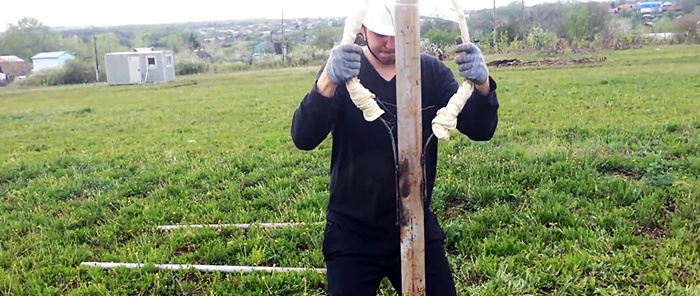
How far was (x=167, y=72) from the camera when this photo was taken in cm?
4388

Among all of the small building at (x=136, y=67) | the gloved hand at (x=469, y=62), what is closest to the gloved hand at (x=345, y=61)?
the gloved hand at (x=469, y=62)

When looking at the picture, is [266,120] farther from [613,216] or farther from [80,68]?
[80,68]

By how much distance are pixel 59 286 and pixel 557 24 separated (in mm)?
53161

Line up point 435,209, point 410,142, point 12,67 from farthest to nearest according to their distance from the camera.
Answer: point 12,67 < point 435,209 < point 410,142

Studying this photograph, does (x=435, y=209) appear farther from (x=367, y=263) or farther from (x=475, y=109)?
(x=475, y=109)

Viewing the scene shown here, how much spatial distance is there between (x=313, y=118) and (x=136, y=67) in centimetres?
4332

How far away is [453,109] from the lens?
2.23 metres

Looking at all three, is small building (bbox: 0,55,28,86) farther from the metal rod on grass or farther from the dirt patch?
the metal rod on grass

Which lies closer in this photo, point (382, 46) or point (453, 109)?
point (453, 109)

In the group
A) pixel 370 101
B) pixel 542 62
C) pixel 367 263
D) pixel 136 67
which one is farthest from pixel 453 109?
pixel 136 67

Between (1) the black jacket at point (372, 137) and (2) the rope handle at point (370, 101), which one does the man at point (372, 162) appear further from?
(2) the rope handle at point (370, 101)

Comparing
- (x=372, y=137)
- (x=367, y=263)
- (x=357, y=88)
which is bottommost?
(x=367, y=263)

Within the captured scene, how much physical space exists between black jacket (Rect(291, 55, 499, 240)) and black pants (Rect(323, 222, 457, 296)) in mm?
52

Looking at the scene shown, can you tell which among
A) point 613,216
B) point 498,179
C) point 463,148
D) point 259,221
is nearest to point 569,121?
point 463,148
